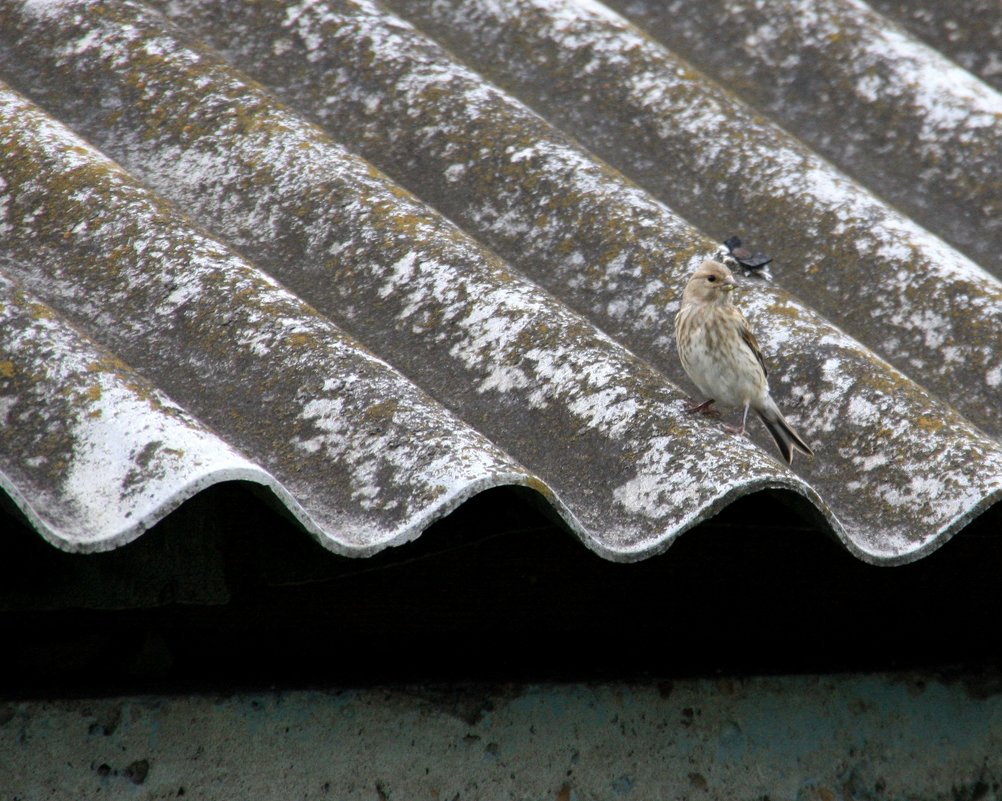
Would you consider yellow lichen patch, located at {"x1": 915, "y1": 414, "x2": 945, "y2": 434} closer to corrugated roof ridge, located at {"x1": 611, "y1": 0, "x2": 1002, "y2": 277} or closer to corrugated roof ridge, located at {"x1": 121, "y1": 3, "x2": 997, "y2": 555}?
corrugated roof ridge, located at {"x1": 121, "y1": 3, "x2": 997, "y2": 555}

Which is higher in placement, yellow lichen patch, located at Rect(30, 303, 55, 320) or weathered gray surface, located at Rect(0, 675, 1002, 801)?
yellow lichen patch, located at Rect(30, 303, 55, 320)

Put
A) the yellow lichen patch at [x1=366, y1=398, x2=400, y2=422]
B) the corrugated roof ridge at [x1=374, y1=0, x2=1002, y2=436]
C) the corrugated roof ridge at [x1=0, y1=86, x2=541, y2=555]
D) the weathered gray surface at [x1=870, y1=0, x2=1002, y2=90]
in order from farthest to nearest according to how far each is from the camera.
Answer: the weathered gray surface at [x1=870, y1=0, x2=1002, y2=90] → the corrugated roof ridge at [x1=374, y1=0, x2=1002, y2=436] → the yellow lichen patch at [x1=366, y1=398, x2=400, y2=422] → the corrugated roof ridge at [x1=0, y1=86, x2=541, y2=555]

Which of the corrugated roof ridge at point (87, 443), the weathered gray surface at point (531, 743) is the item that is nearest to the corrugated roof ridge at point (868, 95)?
the weathered gray surface at point (531, 743)

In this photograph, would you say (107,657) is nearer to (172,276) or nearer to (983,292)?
(172,276)

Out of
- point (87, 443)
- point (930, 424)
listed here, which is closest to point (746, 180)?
point (930, 424)

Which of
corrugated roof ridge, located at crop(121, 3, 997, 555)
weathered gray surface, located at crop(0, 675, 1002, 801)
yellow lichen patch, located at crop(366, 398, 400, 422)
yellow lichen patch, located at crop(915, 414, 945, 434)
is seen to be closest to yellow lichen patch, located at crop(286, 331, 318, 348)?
yellow lichen patch, located at crop(366, 398, 400, 422)

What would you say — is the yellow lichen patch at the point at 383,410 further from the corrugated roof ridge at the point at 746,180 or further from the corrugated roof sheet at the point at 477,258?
the corrugated roof ridge at the point at 746,180

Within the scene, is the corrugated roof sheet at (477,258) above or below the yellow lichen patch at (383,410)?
below

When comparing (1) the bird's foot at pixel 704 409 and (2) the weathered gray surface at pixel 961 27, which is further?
(2) the weathered gray surface at pixel 961 27
